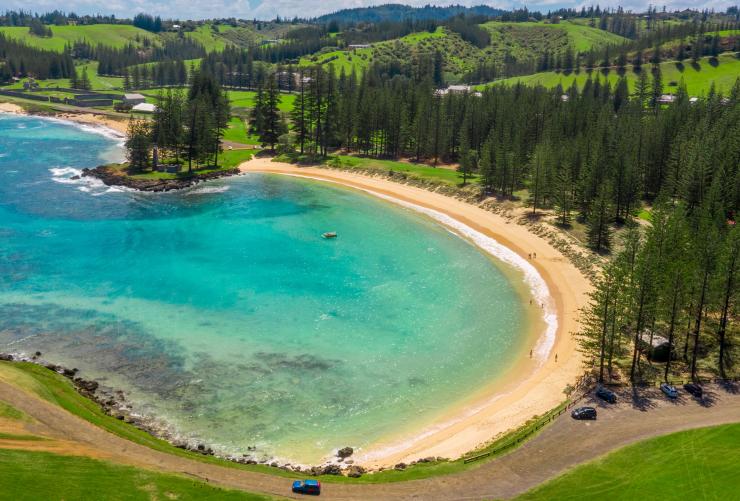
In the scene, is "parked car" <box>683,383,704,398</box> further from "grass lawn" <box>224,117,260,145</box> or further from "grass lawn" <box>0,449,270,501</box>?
"grass lawn" <box>224,117,260,145</box>

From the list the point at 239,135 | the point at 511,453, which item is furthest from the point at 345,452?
the point at 239,135

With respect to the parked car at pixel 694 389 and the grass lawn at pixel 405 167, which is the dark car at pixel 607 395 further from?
the grass lawn at pixel 405 167

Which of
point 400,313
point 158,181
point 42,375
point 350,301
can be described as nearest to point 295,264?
point 350,301

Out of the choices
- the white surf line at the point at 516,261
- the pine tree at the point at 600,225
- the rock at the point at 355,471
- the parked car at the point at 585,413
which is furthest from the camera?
the pine tree at the point at 600,225

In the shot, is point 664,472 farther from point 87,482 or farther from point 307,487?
point 87,482

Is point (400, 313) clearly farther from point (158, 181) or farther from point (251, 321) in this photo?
point (158, 181)

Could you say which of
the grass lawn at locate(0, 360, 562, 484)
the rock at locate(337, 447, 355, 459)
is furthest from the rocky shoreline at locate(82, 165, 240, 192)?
the rock at locate(337, 447, 355, 459)

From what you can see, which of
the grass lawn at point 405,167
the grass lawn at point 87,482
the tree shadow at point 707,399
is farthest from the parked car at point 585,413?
the grass lawn at point 405,167
